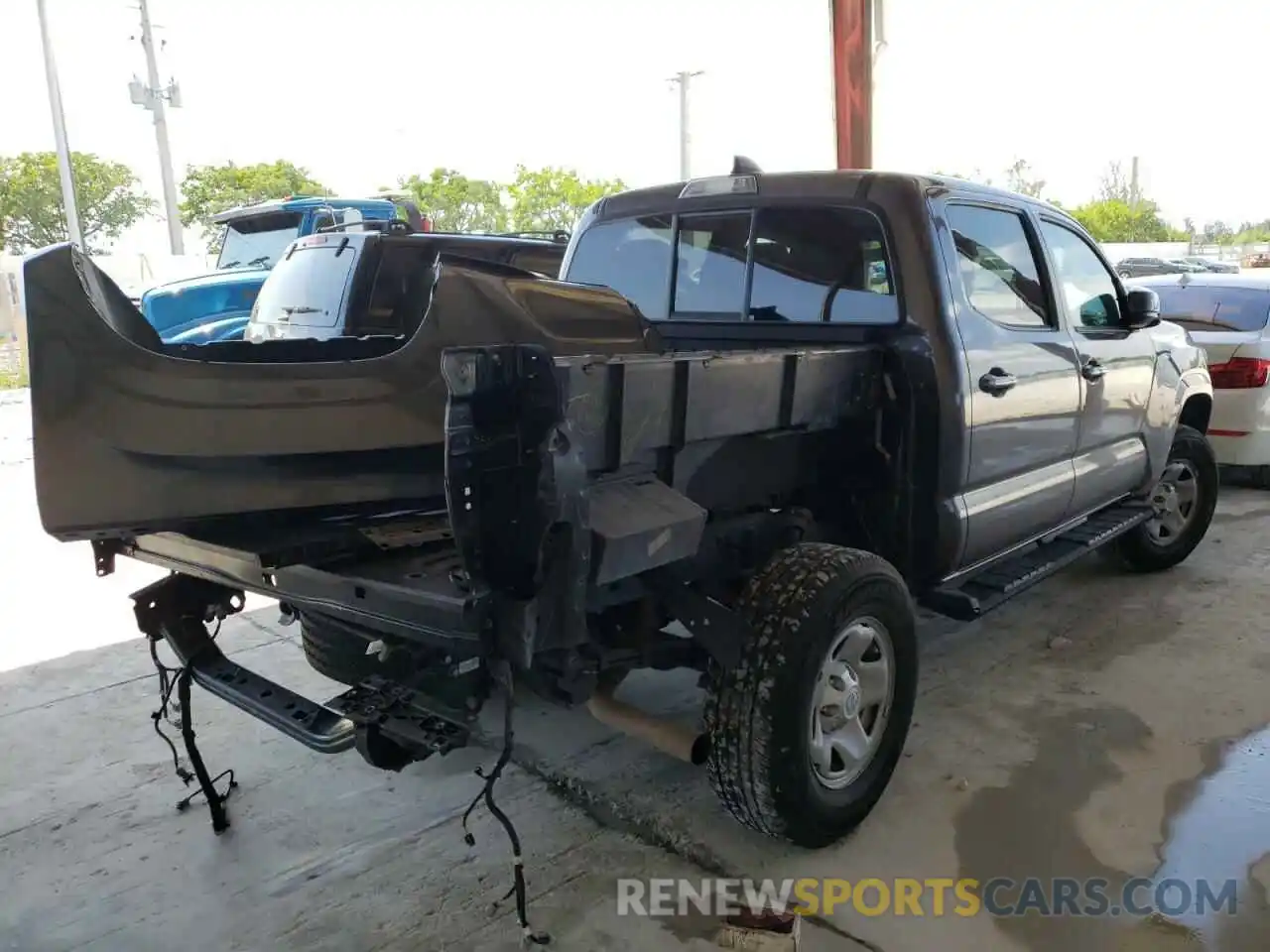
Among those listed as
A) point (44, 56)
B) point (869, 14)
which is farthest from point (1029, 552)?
point (44, 56)

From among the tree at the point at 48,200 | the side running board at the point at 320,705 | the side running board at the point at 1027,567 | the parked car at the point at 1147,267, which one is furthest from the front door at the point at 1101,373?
the tree at the point at 48,200

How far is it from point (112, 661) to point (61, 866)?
1806mm

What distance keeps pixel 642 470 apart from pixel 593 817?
4.28ft

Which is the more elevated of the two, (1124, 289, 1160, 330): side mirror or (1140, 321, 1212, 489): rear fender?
(1124, 289, 1160, 330): side mirror

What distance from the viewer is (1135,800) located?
128 inches

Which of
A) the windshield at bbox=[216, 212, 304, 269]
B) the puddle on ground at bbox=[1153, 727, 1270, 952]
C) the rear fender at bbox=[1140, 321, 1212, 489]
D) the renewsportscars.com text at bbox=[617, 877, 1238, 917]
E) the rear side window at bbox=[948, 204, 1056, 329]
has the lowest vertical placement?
the puddle on ground at bbox=[1153, 727, 1270, 952]

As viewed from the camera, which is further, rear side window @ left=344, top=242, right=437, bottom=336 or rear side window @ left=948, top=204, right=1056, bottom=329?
rear side window @ left=344, top=242, right=437, bottom=336

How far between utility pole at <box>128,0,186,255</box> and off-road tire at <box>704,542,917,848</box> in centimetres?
2250

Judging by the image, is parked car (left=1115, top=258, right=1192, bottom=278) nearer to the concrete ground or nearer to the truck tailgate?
the concrete ground

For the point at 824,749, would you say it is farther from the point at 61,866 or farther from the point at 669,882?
the point at 61,866

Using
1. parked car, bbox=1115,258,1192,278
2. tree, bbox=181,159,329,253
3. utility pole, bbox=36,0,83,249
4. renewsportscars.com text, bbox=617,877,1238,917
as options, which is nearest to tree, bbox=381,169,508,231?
tree, bbox=181,159,329,253

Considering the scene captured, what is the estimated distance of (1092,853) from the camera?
297 centimetres

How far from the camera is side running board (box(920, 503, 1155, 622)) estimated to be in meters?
3.64

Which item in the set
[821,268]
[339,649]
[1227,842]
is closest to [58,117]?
[821,268]
